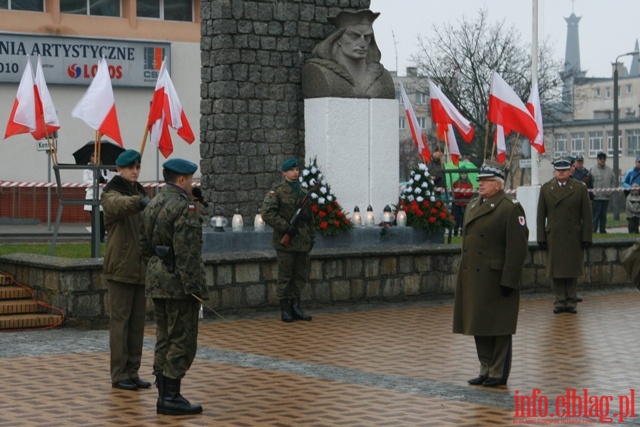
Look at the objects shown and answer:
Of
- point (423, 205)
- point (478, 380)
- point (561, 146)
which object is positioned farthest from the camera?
point (561, 146)

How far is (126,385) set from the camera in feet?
37.2

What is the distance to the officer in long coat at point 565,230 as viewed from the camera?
1714 centimetres

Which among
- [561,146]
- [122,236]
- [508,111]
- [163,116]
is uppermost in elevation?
[561,146]

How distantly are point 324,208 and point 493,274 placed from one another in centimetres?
713

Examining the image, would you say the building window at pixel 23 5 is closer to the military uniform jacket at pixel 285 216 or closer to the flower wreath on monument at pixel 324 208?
the flower wreath on monument at pixel 324 208

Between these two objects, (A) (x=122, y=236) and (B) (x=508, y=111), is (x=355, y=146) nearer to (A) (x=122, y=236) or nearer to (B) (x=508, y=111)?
(B) (x=508, y=111)

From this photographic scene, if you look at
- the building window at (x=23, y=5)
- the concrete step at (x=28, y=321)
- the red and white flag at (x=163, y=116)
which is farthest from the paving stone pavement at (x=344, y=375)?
the building window at (x=23, y=5)

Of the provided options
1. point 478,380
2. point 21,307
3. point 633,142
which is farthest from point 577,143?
point 478,380

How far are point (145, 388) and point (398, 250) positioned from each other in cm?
707

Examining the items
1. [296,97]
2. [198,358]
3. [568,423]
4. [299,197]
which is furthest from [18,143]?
[568,423]

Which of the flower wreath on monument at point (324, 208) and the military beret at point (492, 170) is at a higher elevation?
the military beret at point (492, 170)

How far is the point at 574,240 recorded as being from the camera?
1723 centimetres

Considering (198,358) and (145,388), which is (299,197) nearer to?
(198,358)

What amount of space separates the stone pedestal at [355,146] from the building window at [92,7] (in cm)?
2600
